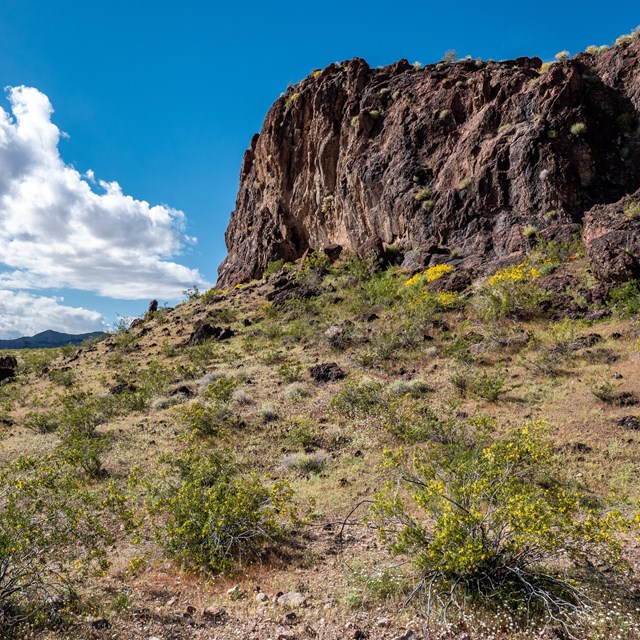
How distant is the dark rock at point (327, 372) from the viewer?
15922mm

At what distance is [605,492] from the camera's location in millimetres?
7176

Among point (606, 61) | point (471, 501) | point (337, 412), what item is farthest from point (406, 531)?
point (606, 61)

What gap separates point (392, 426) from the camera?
10.6 metres

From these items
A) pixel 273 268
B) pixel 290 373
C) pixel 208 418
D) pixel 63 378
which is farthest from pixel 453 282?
pixel 273 268

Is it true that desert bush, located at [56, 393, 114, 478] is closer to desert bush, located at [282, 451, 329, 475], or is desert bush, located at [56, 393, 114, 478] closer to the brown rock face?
desert bush, located at [282, 451, 329, 475]

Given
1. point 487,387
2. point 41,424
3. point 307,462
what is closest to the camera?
point 307,462

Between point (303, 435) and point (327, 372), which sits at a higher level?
point (327, 372)

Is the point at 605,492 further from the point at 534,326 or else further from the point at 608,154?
the point at 608,154

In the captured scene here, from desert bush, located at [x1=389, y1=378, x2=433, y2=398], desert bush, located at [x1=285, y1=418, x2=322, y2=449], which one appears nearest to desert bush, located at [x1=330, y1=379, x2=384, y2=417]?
desert bush, located at [x1=389, y1=378, x2=433, y2=398]

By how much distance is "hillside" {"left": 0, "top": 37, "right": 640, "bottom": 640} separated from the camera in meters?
4.78

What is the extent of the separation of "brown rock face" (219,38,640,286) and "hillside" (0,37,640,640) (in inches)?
9.4

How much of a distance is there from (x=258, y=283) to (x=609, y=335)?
1323 inches

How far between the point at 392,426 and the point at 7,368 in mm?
28775

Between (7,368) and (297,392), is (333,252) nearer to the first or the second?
(297,392)
